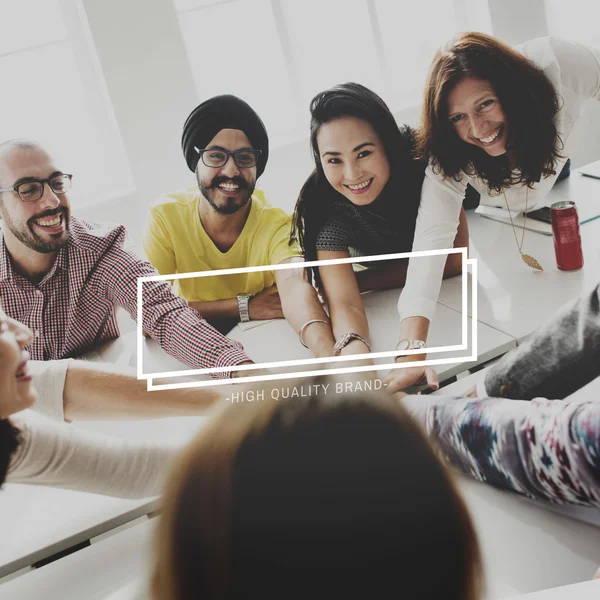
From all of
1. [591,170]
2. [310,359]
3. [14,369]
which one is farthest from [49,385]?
[591,170]

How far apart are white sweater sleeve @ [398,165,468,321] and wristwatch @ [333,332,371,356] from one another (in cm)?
9

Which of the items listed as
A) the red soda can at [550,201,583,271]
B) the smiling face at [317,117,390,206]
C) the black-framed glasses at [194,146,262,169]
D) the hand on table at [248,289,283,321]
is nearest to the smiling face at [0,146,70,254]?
the black-framed glasses at [194,146,262,169]

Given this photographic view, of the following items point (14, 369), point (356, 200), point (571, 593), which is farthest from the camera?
point (356, 200)

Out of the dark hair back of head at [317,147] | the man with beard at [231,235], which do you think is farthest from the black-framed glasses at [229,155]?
the dark hair back of head at [317,147]

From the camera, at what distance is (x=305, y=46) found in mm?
1057

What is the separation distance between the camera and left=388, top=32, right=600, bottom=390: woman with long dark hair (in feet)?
3.49

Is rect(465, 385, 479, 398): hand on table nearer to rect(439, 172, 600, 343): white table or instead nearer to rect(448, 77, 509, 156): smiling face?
rect(439, 172, 600, 343): white table

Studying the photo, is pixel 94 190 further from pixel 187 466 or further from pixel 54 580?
pixel 54 580

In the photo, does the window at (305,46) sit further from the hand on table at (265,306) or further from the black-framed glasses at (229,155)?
the hand on table at (265,306)

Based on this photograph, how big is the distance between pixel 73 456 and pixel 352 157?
2.32ft

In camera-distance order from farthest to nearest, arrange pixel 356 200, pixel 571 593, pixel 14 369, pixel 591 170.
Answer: pixel 591 170 < pixel 356 200 < pixel 14 369 < pixel 571 593

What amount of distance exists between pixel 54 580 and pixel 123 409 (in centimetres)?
29

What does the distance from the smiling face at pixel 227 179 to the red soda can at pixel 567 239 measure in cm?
58

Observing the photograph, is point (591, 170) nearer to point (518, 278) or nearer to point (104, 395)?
point (518, 278)
